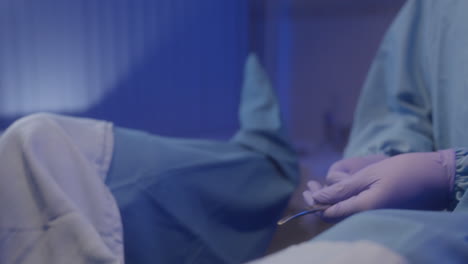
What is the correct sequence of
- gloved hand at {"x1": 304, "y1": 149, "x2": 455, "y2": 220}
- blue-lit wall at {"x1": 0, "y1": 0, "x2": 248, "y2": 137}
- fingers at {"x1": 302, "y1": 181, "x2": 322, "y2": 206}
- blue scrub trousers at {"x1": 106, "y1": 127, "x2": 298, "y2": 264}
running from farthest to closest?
blue-lit wall at {"x1": 0, "y1": 0, "x2": 248, "y2": 137} → blue scrub trousers at {"x1": 106, "y1": 127, "x2": 298, "y2": 264} → fingers at {"x1": 302, "y1": 181, "x2": 322, "y2": 206} → gloved hand at {"x1": 304, "y1": 149, "x2": 455, "y2": 220}

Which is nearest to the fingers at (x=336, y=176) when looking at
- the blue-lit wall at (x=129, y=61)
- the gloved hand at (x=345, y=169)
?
the gloved hand at (x=345, y=169)

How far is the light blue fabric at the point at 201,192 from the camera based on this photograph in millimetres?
884

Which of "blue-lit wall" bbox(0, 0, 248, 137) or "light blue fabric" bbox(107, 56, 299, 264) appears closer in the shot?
"light blue fabric" bbox(107, 56, 299, 264)

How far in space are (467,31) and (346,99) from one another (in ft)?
4.09

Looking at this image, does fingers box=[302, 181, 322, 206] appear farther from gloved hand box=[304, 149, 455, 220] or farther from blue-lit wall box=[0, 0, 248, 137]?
blue-lit wall box=[0, 0, 248, 137]

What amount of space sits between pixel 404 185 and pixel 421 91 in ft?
1.29

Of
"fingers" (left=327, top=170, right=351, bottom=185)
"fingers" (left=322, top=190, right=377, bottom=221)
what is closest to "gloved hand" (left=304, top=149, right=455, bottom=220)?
"fingers" (left=322, top=190, right=377, bottom=221)

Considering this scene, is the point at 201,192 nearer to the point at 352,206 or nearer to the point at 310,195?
the point at 310,195

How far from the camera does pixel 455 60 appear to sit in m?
0.81

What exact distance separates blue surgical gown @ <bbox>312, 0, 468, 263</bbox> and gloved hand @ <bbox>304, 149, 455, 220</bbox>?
0.07 feet

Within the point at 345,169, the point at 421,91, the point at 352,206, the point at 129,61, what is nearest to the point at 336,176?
the point at 345,169

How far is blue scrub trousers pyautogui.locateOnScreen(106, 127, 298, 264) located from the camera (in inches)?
34.7

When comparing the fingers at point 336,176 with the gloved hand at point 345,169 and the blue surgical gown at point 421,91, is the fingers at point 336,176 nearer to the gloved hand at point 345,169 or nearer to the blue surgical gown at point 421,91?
the gloved hand at point 345,169

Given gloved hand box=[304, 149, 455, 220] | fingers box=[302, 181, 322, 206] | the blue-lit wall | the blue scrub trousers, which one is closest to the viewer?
gloved hand box=[304, 149, 455, 220]
